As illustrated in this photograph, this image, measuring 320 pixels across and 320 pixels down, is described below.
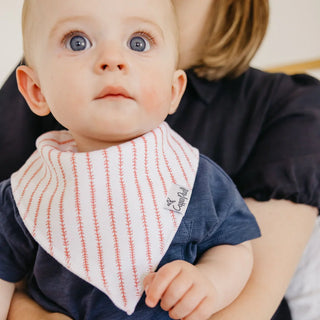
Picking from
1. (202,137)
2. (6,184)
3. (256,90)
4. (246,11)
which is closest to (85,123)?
(6,184)

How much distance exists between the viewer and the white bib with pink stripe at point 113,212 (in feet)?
2.06

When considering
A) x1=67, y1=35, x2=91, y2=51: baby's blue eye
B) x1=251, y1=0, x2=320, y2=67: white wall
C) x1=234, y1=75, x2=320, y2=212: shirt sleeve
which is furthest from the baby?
x1=251, y1=0, x2=320, y2=67: white wall

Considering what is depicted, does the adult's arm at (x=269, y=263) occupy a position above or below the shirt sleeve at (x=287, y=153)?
below

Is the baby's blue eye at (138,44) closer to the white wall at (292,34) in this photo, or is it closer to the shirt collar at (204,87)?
the shirt collar at (204,87)

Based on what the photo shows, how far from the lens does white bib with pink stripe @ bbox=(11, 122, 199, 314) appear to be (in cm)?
63

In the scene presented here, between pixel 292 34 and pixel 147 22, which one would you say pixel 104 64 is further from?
pixel 292 34

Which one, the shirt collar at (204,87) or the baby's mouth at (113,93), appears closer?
the baby's mouth at (113,93)

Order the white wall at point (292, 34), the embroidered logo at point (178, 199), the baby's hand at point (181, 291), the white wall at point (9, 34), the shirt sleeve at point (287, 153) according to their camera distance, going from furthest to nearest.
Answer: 1. the white wall at point (9, 34)
2. the white wall at point (292, 34)
3. the shirt sleeve at point (287, 153)
4. the embroidered logo at point (178, 199)
5. the baby's hand at point (181, 291)

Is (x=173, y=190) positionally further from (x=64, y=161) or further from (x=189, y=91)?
(x=189, y=91)

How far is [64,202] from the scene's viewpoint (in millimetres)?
658

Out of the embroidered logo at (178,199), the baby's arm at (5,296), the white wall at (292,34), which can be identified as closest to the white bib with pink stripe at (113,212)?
the embroidered logo at (178,199)

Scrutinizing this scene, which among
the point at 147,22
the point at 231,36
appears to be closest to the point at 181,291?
the point at 147,22

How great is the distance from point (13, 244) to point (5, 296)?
10 cm

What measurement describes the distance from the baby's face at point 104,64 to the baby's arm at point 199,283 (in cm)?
22
